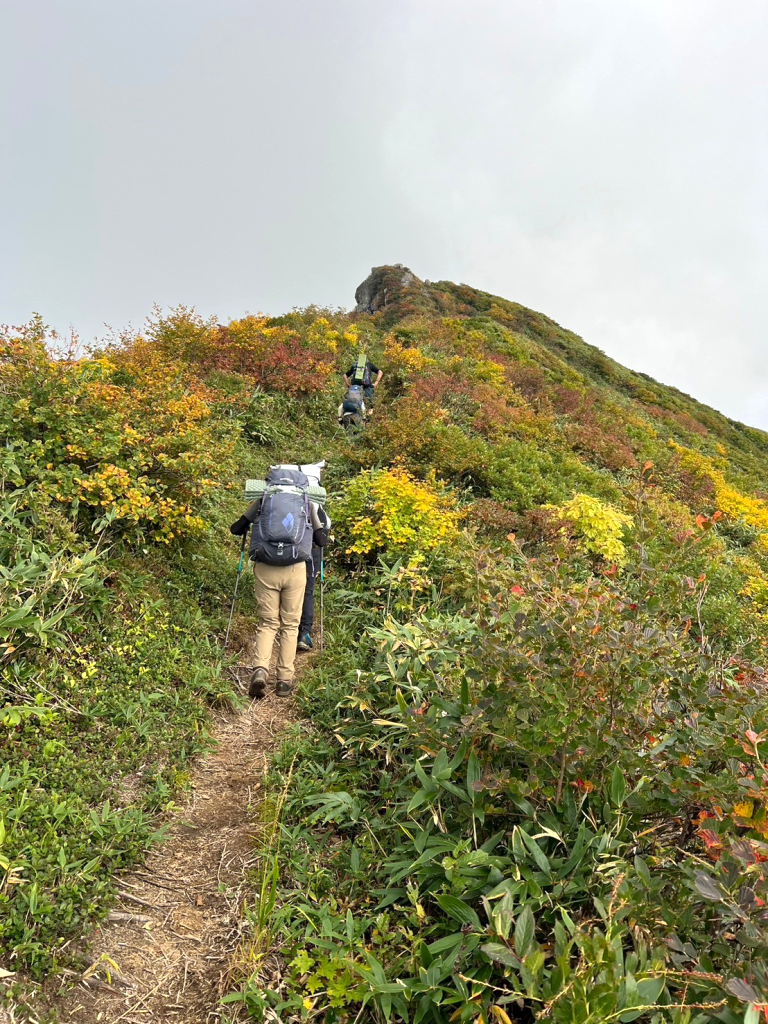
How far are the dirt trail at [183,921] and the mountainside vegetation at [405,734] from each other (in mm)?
158

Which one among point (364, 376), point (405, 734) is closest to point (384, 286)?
point (364, 376)

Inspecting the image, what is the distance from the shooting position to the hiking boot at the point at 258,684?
16.3 feet

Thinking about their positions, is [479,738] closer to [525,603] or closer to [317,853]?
[525,603]

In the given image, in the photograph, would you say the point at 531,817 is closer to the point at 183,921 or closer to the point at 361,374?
the point at 183,921

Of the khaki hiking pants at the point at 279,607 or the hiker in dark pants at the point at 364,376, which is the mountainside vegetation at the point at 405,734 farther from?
the hiker in dark pants at the point at 364,376

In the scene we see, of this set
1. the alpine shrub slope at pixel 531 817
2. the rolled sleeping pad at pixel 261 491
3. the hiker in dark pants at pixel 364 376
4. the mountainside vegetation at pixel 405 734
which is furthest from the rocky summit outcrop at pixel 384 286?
the alpine shrub slope at pixel 531 817

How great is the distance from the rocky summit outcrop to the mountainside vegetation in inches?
1052

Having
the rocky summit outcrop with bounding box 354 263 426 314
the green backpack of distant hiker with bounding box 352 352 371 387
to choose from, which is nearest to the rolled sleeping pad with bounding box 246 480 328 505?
the green backpack of distant hiker with bounding box 352 352 371 387

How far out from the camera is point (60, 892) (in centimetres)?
292

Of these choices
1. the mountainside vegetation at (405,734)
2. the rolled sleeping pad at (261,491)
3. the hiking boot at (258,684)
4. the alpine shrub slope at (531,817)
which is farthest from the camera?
the rolled sleeping pad at (261,491)

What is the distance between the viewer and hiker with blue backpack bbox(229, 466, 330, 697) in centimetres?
509

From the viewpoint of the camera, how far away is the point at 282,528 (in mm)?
5062

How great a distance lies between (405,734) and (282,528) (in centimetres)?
207

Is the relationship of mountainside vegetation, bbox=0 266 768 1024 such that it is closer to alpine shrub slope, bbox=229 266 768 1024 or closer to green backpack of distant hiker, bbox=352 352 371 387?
alpine shrub slope, bbox=229 266 768 1024
